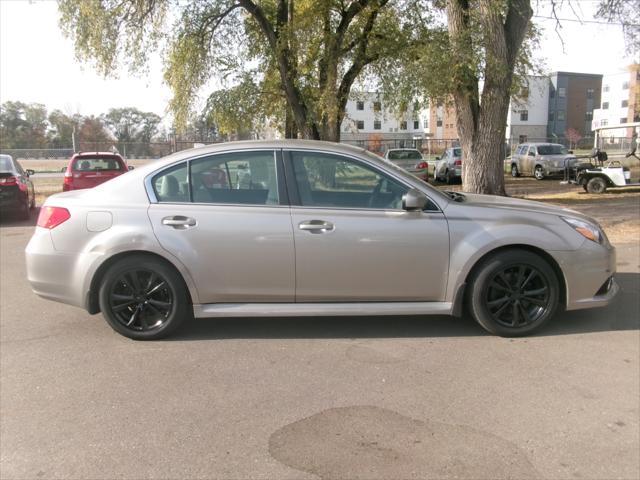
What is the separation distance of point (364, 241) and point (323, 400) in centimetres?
142

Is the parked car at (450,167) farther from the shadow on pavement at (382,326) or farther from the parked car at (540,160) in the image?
the shadow on pavement at (382,326)

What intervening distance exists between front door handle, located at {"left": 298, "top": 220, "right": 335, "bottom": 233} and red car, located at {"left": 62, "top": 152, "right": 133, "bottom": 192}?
10180mm

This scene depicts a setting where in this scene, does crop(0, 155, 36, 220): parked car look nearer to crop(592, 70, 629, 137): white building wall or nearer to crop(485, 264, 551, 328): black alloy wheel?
crop(485, 264, 551, 328): black alloy wheel

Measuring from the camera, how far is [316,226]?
4531 mm

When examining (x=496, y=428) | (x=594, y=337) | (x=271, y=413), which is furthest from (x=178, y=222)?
(x=594, y=337)

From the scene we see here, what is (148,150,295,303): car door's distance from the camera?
14.9 ft

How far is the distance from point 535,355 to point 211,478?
2763 millimetres

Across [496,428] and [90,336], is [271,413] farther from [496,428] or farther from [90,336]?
[90,336]

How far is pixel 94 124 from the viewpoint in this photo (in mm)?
74062

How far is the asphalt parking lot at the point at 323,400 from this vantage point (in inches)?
116

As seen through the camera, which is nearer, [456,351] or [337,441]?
Result: [337,441]

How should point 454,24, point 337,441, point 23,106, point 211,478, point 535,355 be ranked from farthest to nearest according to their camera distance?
point 23,106, point 454,24, point 535,355, point 337,441, point 211,478

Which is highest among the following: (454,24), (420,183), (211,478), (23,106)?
(23,106)

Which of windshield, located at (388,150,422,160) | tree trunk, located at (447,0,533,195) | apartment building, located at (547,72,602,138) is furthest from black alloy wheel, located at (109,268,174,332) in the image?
apartment building, located at (547,72,602,138)
